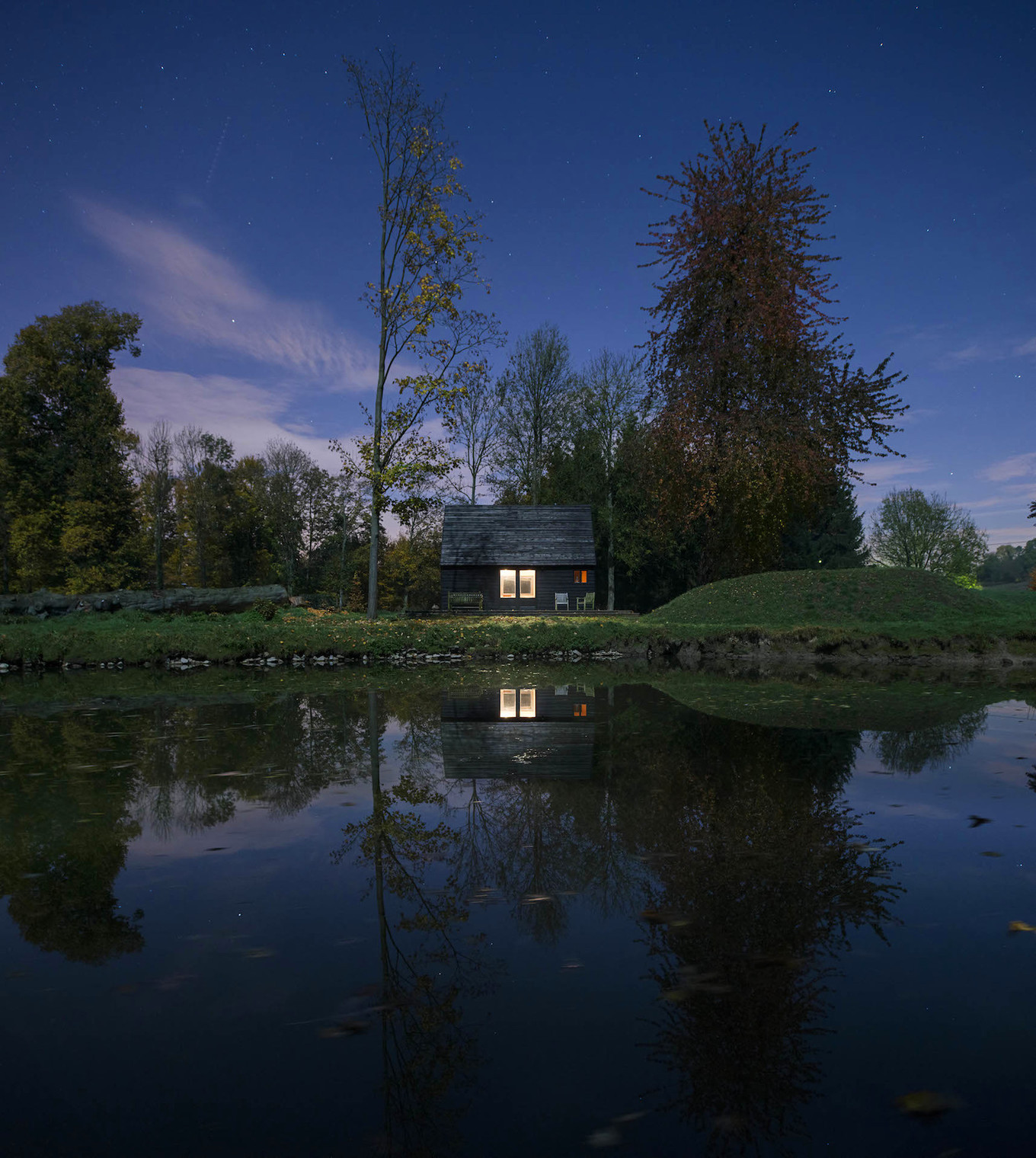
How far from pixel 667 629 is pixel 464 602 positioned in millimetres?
16514

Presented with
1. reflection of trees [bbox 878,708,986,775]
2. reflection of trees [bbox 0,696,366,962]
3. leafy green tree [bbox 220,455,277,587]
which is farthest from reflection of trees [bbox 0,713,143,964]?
leafy green tree [bbox 220,455,277,587]

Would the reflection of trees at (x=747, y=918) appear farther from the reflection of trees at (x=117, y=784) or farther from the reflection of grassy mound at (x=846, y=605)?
the reflection of grassy mound at (x=846, y=605)

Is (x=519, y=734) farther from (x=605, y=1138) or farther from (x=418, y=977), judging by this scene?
(x=605, y=1138)

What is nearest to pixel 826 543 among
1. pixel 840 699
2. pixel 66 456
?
pixel 840 699

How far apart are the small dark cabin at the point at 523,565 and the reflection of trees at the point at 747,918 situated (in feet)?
97.0

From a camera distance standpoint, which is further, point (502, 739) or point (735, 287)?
point (735, 287)

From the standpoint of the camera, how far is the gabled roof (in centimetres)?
3578

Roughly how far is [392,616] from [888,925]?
27.0 meters

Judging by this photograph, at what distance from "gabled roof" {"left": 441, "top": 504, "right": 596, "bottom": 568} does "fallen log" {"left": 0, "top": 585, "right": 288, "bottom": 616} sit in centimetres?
1144

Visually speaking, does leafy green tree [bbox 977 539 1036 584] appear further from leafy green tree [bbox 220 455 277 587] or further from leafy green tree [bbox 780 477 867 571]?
leafy green tree [bbox 220 455 277 587]

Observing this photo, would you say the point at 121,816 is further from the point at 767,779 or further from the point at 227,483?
the point at 227,483

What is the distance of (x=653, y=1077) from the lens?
2.22m

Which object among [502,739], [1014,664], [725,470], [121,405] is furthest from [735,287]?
[121,405]

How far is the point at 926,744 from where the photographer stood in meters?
7.05
